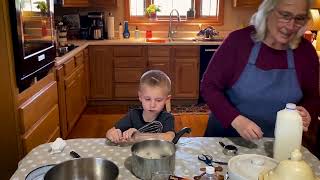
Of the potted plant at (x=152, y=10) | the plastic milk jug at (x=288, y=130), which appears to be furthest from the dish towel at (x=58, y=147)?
the potted plant at (x=152, y=10)

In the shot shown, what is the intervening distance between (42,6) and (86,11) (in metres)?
2.30

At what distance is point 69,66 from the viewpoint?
10.7 ft

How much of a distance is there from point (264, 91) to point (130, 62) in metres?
2.91

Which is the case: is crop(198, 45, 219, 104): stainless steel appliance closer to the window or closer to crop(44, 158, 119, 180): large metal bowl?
the window

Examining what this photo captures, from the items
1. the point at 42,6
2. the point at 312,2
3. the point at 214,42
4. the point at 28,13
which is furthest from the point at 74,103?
the point at 312,2

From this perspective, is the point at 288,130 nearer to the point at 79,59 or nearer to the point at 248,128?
the point at 248,128

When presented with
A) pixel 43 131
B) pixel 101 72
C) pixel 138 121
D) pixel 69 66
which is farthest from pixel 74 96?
pixel 138 121

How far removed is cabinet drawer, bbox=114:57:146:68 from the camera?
4.27 metres

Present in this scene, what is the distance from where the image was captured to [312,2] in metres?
1.46

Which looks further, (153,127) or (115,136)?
(153,127)

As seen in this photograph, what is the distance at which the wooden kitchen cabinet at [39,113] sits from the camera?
2.08 metres

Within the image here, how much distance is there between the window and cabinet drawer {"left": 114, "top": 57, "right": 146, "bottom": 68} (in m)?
0.76

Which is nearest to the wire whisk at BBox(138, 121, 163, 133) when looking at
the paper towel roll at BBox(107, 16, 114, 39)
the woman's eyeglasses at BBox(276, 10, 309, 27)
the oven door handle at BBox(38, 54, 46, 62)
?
the woman's eyeglasses at BBox(276, 10, 309, 27)

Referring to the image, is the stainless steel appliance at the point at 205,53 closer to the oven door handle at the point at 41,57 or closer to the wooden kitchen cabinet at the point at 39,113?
the wooden kitchen cabinet at the point at 39,113
